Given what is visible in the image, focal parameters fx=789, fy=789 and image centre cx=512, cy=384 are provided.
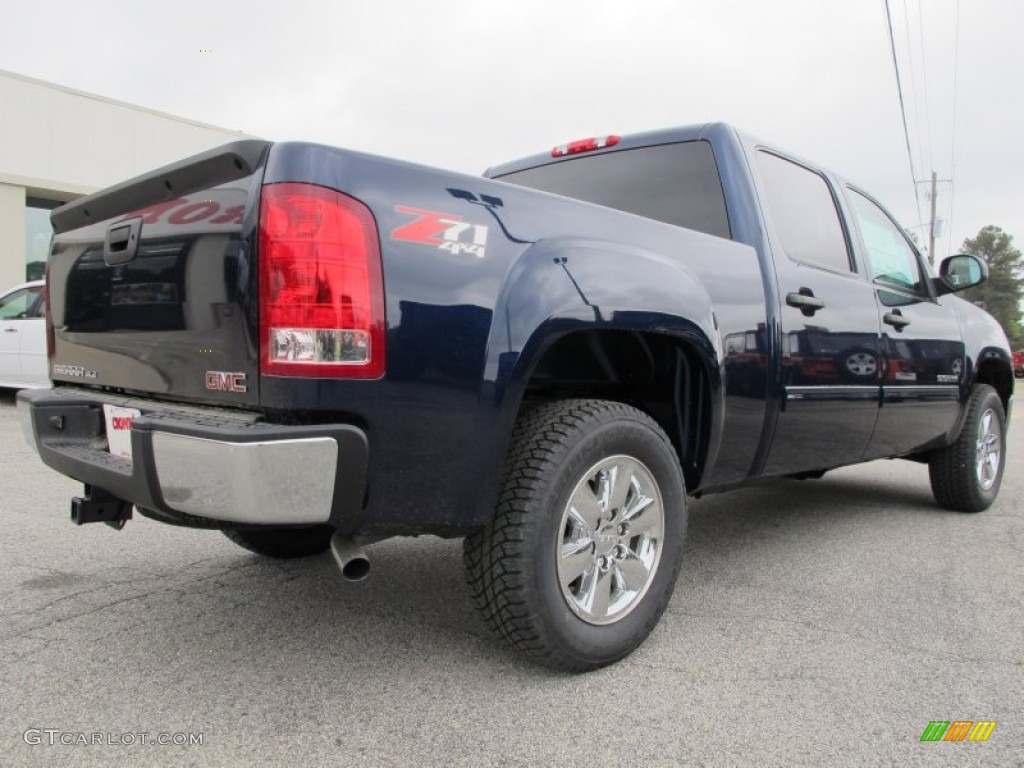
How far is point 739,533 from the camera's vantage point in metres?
4.28

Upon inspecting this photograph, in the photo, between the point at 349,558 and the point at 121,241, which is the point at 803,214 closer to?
the point at 349,558

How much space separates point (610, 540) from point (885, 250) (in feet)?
8.99

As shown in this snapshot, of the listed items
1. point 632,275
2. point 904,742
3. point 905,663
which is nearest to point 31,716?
point 632,275

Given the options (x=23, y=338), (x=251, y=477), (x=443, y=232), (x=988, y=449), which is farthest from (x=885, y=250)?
(x=23, y=338)

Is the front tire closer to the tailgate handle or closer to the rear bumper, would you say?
the rear bumper

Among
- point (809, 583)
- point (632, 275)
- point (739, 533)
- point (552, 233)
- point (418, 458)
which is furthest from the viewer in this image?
point (739, 533)

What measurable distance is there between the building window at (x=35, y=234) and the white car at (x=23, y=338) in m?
8.22

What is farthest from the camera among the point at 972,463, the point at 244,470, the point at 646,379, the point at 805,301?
the point at 972,463

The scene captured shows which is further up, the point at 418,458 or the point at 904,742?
the point at 418,458

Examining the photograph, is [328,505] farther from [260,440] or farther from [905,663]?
[905,663]

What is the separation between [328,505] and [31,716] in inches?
40.0

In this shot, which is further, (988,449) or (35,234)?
(35,234)

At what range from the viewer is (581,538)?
2.38 m

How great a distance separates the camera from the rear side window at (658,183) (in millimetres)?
3272
